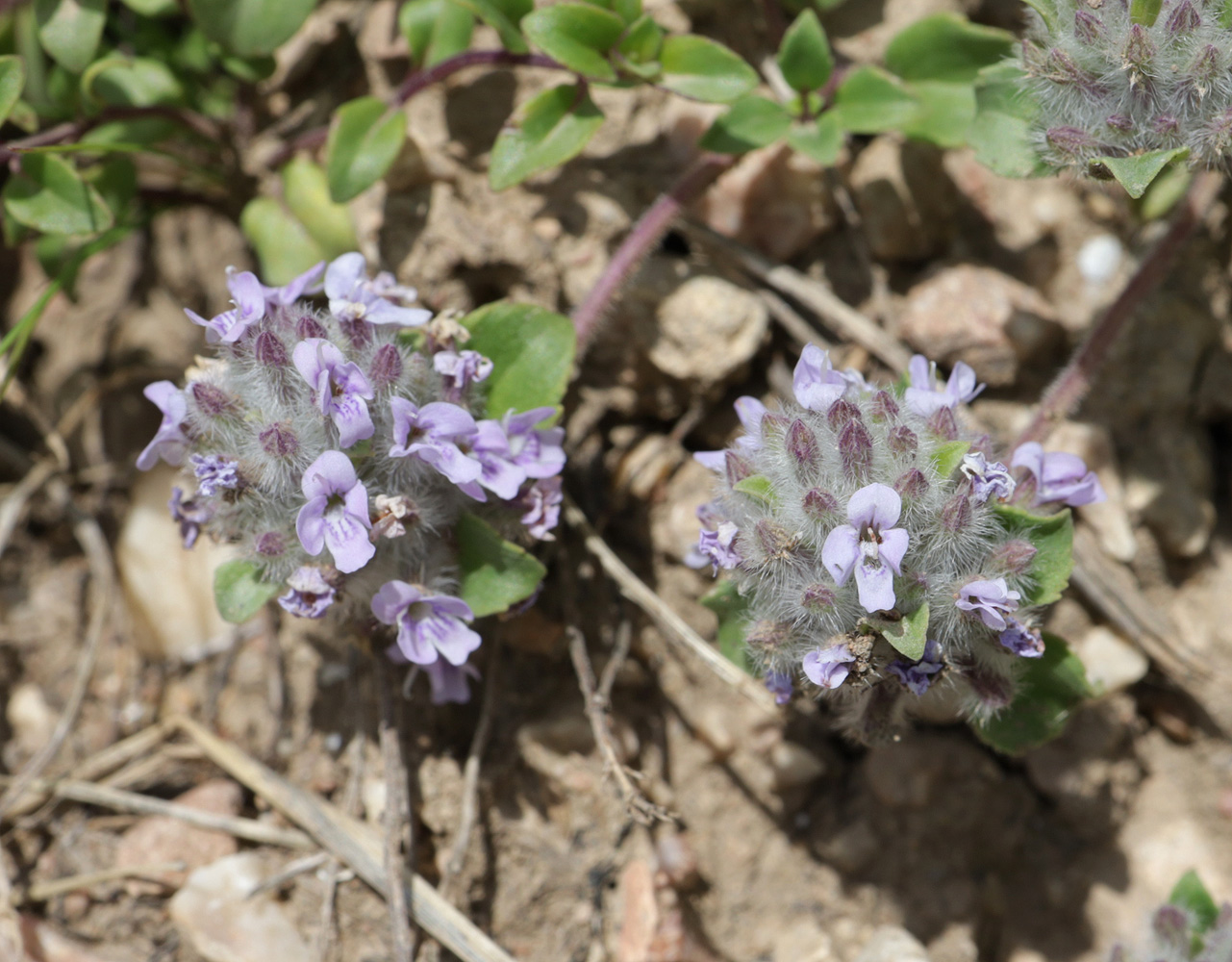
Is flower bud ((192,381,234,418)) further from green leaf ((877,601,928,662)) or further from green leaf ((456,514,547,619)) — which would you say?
green leaf ((877,601,928,662))

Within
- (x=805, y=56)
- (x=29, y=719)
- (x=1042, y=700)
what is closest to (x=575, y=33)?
(x=805, y=56)

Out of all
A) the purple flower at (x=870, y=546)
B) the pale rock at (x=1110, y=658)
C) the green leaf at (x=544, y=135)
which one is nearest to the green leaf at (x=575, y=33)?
the green leaf at (x=544, y=135)

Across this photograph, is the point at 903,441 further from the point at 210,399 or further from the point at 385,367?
the point at 210,399

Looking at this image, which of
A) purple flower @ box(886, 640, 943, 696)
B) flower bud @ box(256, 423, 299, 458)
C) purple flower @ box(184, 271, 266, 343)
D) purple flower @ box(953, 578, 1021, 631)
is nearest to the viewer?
purple flower @ box(953, 578, 1021, 631)

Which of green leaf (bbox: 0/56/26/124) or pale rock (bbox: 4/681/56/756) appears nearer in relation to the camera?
green leaf (bbox: 0/56/26/124)

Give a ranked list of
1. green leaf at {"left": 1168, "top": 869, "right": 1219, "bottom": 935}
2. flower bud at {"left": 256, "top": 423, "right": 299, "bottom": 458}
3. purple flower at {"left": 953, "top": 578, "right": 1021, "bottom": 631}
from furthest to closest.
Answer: green leaf at {"left": 1168, "top": 869, "right": 1219, "bottom": 935}
flower bud at {"left": 256, "top": 423, "right": 299, "bottom": 458}
purple flower at {"left": 953, "top": 578, "right": 1021, "bottom": 631}

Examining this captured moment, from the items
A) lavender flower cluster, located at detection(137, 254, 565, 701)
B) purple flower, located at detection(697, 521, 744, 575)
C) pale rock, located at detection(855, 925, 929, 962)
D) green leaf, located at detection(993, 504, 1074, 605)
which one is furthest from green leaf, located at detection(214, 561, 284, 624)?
pale rock, located at detection(855, 925, 929, 962)

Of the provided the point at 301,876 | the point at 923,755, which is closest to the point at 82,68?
the point at 301,876
